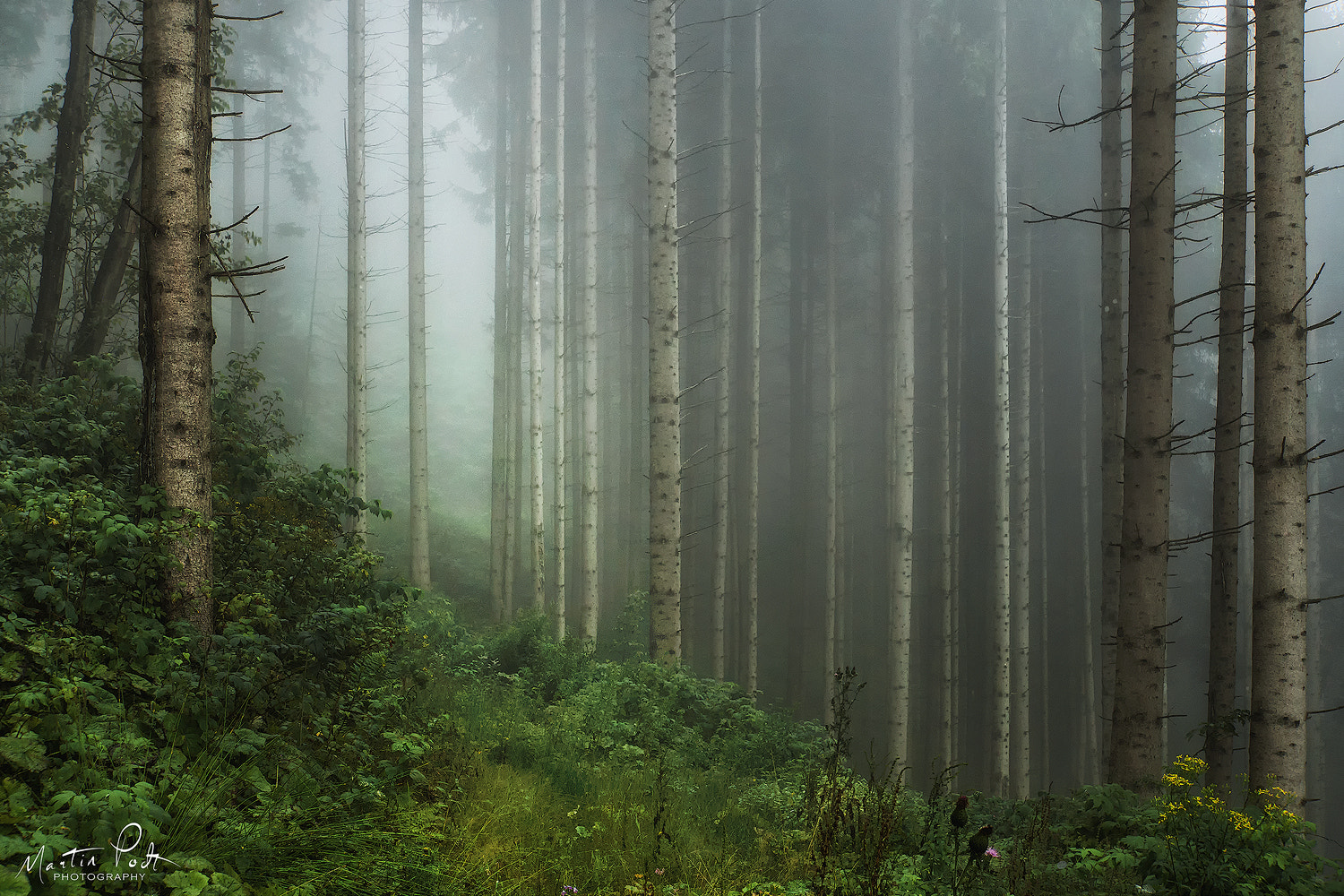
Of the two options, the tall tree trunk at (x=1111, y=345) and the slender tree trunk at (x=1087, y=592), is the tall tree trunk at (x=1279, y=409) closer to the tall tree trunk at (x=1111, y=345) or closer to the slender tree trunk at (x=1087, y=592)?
the tall tree trunk at (x=1111, y=345)

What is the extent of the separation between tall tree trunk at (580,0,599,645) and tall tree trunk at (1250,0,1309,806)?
834cm

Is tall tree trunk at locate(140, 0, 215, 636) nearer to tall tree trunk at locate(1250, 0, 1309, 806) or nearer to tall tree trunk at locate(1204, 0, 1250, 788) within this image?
tall tree trunk at locate(1250, 0, 1309, 806)

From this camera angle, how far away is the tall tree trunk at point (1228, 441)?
749cm

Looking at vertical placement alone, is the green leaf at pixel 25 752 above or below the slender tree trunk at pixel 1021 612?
above

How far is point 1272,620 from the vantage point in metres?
5.57

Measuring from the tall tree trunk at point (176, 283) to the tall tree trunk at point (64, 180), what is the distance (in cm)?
522

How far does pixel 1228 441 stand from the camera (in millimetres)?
7625

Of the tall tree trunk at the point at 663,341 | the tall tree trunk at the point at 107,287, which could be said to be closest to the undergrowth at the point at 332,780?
A: the tall tree trunk at the point at 663,341

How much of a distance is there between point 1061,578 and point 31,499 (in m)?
24.4

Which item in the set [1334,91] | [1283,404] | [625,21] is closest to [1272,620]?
[1283,404]

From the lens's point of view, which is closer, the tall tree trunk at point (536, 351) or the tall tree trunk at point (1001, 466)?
the tall tree trunk at point (1001, 466)

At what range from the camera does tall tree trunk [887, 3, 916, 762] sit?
1173 centimetres

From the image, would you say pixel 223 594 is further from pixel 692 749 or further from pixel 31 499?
pixel 692 749

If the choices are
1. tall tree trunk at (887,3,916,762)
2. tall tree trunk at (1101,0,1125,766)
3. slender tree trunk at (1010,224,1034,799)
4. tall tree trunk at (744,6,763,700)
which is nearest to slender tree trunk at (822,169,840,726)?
tall tree trunk at (744,6,763,700)
